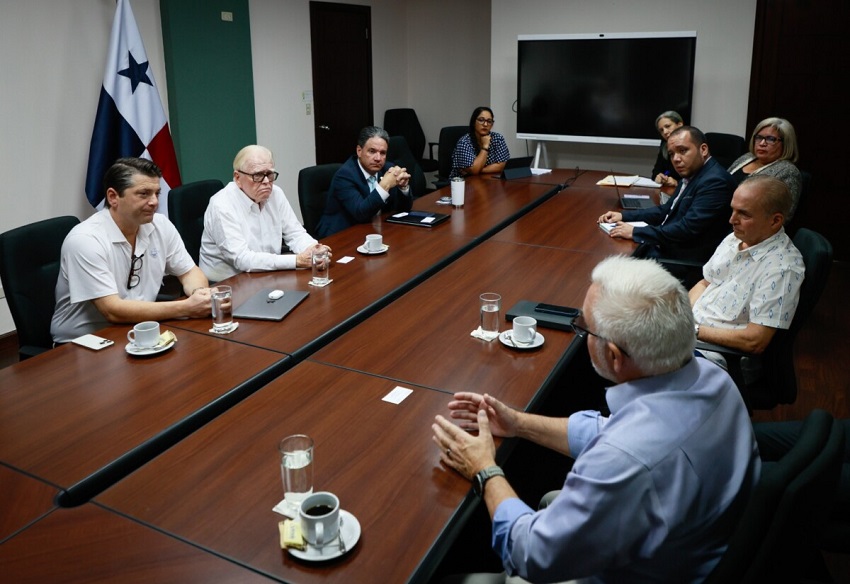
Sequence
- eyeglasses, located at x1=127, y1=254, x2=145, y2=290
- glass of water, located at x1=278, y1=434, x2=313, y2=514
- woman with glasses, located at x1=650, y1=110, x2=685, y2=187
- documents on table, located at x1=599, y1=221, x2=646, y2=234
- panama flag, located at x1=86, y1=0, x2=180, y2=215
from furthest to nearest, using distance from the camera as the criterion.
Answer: woman with glasses, located at x1=650, y1=110, x2=685, y2=187, panama flag, located at x1=86, y1=0, x2=180, y2=215, documents on table, located at x1=599, y1=221, x2=646, y2=234, eyeglasses, located at x1=127, y1=254, x2=145, y2=290, glass of water, located at x1=278, y1=434, x2=313, y2=514

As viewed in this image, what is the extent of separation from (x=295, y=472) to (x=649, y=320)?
75 cm

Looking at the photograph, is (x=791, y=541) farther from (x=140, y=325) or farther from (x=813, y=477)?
(x=140, y=325)

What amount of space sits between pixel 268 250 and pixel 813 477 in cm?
269

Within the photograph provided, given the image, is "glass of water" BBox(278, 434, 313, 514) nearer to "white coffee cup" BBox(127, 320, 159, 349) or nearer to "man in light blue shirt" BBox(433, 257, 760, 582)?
"man in light blue shirt" BBox(433, 257, 760, 582)

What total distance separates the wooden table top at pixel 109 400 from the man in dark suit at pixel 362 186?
63.9 inches

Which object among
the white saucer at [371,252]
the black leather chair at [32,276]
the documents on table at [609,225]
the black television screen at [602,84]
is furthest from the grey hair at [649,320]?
the black television screen at [602,84]

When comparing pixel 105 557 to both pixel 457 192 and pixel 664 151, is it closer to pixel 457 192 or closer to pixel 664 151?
pixel 457 192

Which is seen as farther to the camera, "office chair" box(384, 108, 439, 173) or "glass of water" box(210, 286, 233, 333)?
"office chair" box(384, 108, 439, 173)

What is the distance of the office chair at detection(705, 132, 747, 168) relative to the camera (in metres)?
5.03

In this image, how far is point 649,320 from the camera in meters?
1.26

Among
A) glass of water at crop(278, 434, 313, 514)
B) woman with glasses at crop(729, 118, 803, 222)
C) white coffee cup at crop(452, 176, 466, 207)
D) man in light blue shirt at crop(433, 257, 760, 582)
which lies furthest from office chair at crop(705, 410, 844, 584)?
woman with glasses at crop(729, 118, 803, 222)

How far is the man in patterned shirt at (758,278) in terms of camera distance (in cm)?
224

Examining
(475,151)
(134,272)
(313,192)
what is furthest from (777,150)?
(134,272)

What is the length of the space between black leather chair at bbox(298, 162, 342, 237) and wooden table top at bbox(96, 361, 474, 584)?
7.21ft
